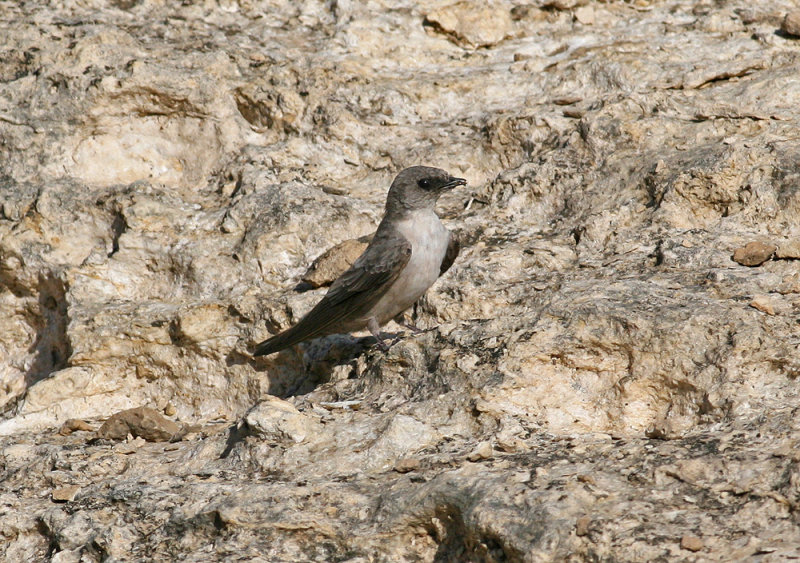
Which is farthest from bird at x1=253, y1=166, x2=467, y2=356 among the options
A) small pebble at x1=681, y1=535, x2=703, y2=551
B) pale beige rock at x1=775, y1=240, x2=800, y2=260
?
small pebble at x1=681, y1=535, x2=703, y2=551

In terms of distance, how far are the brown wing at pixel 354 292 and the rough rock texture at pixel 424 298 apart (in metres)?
0.27

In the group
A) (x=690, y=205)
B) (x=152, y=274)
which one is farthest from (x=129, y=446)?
(x=690, y=205)

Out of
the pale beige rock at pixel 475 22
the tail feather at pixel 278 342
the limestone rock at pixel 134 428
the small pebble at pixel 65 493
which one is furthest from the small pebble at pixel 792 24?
the small pebble at pixel 65 493

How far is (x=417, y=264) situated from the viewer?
551cm

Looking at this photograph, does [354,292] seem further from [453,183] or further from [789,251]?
[789,251]

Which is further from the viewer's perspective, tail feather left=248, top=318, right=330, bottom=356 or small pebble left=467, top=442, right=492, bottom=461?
tail feather left=248, top=318, right=330, bottom=356

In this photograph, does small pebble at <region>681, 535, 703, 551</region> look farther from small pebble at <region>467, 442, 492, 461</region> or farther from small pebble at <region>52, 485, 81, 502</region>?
small pebble at <region>52, 485, 81, 502</region>

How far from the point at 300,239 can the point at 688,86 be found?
2.95m

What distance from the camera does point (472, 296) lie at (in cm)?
523

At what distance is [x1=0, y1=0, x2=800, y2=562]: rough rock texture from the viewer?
351cm

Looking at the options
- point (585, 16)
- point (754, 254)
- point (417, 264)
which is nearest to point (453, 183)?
point (417, 264)

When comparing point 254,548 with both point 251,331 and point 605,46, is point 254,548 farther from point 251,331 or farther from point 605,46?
point 605,46

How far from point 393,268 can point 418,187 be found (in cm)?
61

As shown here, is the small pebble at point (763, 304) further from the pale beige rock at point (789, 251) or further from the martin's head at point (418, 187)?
the martin's head at point (418, 187)
